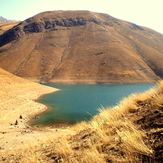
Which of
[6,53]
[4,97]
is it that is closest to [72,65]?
[6,53]

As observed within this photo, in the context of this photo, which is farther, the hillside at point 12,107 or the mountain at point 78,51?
the mountain at point 78,51

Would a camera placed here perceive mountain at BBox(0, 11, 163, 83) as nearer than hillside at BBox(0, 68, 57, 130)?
No

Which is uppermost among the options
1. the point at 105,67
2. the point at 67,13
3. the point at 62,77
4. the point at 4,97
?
the point at 67,13

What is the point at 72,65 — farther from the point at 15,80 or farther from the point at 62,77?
the point at 15,80

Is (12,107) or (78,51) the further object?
(78,51)

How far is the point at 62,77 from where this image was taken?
85375mm

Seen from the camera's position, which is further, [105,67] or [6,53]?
[6,53]

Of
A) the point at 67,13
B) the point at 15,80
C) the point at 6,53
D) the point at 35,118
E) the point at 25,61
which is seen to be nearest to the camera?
the point at 35,118

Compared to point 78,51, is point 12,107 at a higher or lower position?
higher

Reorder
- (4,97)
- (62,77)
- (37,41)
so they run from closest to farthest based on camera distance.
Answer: (4,97) < (62,77) < (37,41)

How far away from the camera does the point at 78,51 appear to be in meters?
105

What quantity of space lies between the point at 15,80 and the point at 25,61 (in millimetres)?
61651

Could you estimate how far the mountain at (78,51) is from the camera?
3398 inches

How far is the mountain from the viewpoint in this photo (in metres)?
86.3
